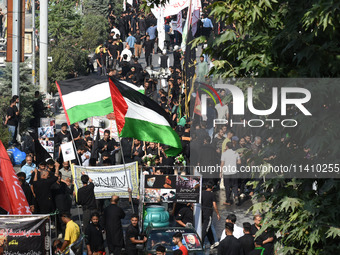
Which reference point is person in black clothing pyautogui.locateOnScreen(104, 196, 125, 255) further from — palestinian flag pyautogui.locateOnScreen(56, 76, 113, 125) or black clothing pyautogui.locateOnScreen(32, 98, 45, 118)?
black clothing pyautogui.locateOnScreen(32, 98, 45, 118)

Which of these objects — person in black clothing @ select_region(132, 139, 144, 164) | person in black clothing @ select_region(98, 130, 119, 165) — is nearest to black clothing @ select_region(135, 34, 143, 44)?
person in black clothing @ select_region(98, 130, 119, 165)

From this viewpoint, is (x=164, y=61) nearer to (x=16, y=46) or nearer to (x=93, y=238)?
(x=16, y=46)

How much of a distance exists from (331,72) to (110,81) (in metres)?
8.46

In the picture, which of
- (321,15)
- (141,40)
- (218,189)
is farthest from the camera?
(141,40)

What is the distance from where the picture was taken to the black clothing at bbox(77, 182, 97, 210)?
696 inches

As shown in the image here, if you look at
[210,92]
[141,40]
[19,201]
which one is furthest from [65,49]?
[19,201]

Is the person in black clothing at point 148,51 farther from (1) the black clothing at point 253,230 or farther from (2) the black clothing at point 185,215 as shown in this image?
(1) the black clothing at point 253,230

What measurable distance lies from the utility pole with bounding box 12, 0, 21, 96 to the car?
12069mm

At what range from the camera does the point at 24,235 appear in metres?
13.1

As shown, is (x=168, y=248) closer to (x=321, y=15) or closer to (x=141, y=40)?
(x=321, y=15)

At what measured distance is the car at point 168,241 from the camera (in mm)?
15312

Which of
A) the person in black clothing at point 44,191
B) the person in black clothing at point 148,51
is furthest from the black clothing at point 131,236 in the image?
the person in black clothing at point 148,51

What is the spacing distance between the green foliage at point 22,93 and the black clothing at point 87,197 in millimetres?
9950

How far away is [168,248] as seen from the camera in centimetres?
1527
